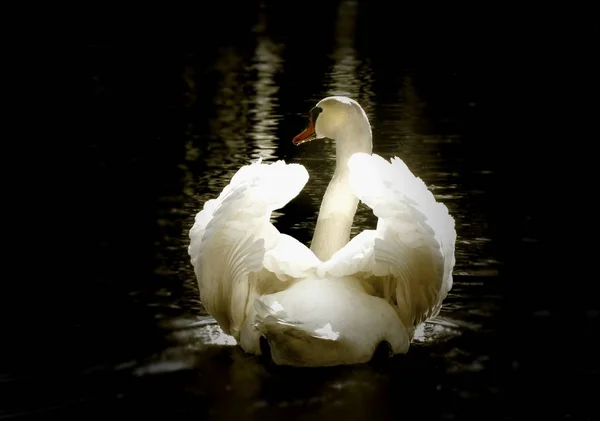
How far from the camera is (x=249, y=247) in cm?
507

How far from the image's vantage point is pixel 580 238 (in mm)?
8172

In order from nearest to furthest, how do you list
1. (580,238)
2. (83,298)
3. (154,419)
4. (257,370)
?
(154,419)
(257,370)
(83,298)
(580,238)

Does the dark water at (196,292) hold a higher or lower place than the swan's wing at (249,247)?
lower

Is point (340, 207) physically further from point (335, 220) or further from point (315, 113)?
point (315, 113)

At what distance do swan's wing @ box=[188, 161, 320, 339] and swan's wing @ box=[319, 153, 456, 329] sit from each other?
24 cm

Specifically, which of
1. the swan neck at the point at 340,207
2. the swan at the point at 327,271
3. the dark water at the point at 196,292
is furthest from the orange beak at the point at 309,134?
the dark water at the point at 196,292

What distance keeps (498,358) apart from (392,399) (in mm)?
871

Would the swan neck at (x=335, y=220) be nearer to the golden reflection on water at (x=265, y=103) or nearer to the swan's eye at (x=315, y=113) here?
the swan's eye at (x=315, y=113)

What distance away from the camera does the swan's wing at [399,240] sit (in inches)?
194

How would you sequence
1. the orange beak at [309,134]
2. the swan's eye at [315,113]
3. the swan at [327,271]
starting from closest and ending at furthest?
the swan at [327,271] < the swan's eye at [315,113] < the orange beak at [309,134]

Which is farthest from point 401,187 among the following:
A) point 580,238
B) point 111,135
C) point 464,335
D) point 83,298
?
point 111,135

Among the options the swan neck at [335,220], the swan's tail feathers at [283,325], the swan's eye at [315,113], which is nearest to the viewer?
the swan's tail feathers at [283,325]

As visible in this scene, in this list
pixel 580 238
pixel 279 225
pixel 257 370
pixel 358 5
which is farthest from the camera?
pixel 358 5

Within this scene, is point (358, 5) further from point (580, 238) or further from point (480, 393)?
point (480, 393)
